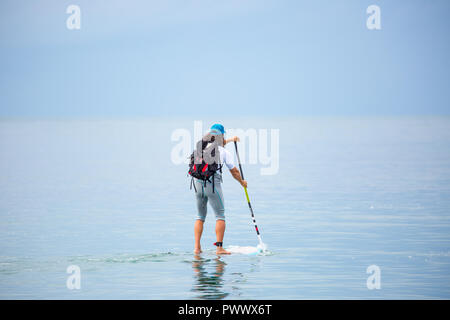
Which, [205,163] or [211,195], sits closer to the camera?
[205,163]

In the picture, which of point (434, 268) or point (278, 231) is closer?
point (434, 268)

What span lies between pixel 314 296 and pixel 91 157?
33848mm

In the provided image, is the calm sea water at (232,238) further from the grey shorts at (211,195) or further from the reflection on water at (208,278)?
the grey shorts at (211,195)

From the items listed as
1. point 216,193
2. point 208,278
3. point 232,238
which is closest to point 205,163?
point 216,193

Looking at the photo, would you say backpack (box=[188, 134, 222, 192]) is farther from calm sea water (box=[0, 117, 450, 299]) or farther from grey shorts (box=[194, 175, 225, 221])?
calm sea water (box=[0, 117, 450, 299])

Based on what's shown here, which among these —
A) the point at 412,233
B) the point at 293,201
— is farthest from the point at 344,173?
the point at 412,233

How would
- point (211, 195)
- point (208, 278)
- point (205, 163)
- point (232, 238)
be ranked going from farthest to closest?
point (232, 238) < point (211, 195) < point (205, 163) < point (208, 278)

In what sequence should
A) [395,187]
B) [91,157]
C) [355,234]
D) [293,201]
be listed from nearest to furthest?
[355,234]
[293,201]
[395,187]
[91,157]

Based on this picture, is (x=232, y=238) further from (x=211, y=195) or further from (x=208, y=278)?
(x=208, y=278)

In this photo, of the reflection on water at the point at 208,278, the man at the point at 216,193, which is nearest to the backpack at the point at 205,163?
the man at the point at 216,193

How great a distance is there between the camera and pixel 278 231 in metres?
15.4

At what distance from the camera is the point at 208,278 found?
10.9 metres

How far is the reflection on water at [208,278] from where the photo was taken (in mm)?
9887
